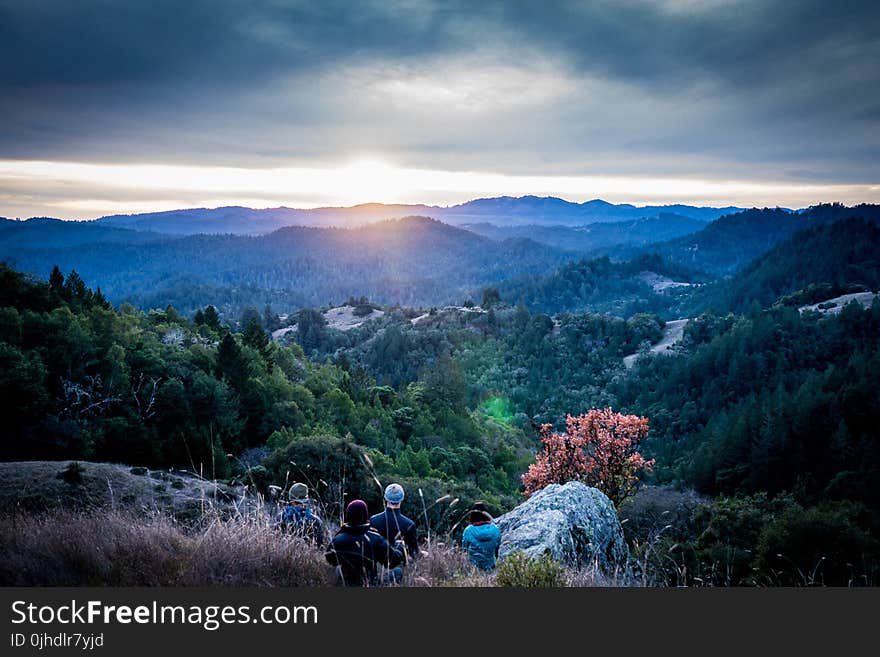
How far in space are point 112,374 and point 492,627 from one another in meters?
30.3

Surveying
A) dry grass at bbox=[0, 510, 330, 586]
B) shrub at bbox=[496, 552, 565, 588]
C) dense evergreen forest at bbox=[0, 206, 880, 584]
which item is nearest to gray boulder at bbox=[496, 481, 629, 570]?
dense evergreen forest at bbox=[0, 206, 880, 584]

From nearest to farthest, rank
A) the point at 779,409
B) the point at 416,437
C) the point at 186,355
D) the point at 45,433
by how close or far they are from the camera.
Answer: the point at 45,433 < the point at 186,355 < the point at 779,409 < the point at 416,437

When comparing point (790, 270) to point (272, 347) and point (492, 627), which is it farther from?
point (492, 627)

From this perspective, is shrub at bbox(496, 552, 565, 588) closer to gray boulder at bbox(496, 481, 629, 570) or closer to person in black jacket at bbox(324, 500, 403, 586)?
person in black jacket at bbox(324, 500, 403, 586)

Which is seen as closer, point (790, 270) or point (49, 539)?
point (49, 539)

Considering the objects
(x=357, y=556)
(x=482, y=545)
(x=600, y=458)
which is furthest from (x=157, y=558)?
(x=600, y=458)

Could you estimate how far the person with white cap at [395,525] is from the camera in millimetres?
6020

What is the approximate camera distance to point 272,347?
64000 millimetres

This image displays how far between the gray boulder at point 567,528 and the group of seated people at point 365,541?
7.82 feet

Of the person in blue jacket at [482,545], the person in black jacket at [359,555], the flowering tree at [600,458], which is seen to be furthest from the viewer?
the flowering tree at [600,458]

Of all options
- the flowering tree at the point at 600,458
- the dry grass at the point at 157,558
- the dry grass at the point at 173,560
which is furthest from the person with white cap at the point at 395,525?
the flowering tree at the point at 600,458

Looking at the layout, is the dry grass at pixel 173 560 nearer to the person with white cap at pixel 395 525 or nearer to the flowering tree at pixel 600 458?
the person with white cap at pixel 395 525

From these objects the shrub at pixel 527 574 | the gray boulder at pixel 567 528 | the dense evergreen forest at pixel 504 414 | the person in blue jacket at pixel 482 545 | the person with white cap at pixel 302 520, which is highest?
the shrub at pixel 527 574

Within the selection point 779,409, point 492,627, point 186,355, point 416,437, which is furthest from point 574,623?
point 779,409
